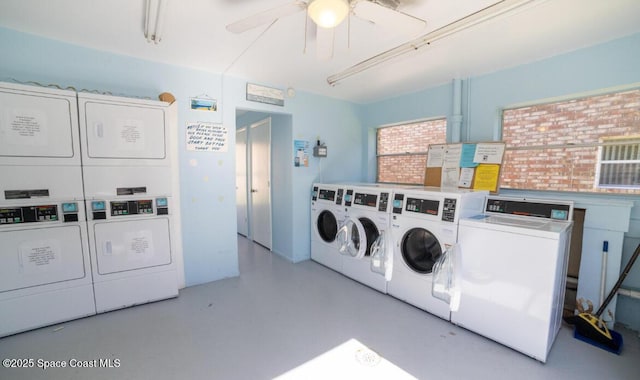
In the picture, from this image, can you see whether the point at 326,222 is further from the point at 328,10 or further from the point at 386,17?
the point at 328,10

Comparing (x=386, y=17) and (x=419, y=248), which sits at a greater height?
(x=386, y=17)

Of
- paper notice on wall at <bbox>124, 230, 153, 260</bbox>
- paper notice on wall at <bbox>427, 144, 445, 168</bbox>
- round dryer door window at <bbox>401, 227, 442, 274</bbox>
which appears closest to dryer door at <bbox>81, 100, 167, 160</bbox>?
paper notice on wall at <bbox>124, 230, 153, 260</bbox>

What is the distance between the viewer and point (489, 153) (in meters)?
2.96

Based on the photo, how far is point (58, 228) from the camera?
229cm

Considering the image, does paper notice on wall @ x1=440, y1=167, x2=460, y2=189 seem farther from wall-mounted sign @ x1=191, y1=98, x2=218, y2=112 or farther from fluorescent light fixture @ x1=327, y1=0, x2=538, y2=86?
wall-mounted sign @ x1=191, y1=98, x2=218, y2=112

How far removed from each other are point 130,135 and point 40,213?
3.11 feet

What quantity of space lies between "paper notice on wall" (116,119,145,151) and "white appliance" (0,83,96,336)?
0.31m

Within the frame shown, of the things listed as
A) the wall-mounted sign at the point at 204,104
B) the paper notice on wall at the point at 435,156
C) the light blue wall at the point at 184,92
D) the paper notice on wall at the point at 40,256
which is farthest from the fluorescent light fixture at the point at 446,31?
the paper notice on wall at the point at 40,256

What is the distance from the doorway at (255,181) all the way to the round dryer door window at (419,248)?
2429 mm

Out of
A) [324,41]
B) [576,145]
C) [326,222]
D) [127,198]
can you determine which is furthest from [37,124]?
[576,145]

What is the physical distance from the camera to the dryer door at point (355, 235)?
3076 millimetres

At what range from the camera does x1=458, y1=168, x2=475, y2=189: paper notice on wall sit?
309 cm

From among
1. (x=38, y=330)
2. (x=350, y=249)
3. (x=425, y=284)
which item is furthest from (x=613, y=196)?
(x=38, y=330)

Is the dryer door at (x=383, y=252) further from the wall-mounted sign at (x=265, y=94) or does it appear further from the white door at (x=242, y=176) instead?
the white door at (x=242, y=176)
